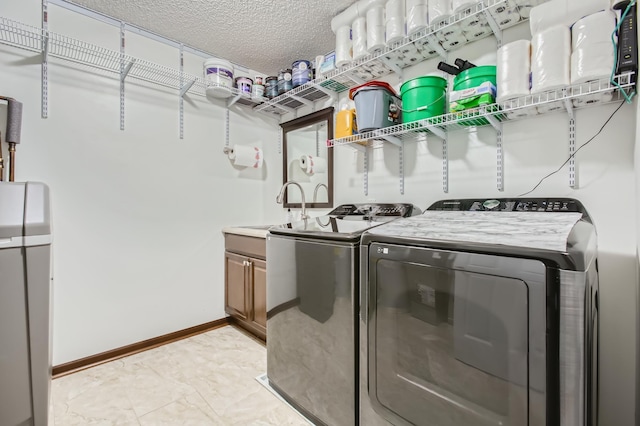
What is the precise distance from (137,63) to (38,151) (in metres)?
0.93

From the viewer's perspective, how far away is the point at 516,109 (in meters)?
1.39

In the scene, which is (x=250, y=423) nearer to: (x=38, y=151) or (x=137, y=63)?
(x=38, y=151)

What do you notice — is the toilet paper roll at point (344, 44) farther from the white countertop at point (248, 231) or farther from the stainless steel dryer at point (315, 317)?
the white countertop at point (248, 231)

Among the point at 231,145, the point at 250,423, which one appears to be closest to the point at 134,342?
the point at 250,423

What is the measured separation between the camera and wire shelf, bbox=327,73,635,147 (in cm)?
119

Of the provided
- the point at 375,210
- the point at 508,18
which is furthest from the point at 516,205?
the point at 508,18

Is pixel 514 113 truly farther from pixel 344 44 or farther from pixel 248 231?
pixel 248 231

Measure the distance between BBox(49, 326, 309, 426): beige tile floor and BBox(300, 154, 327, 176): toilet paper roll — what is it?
162cm

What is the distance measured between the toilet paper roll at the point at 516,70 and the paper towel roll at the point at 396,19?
23.6 inches

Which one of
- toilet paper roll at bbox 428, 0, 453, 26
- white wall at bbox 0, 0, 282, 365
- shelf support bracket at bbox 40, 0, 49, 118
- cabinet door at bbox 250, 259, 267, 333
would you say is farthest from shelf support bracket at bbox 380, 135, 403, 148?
shelf support bracket at bbox 40, 0, 49, 118

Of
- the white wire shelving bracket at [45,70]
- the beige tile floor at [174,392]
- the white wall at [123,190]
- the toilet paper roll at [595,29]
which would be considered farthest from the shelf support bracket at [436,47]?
the white wire shelving bracket at [45,70]

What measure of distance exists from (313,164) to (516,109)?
5.48 ft

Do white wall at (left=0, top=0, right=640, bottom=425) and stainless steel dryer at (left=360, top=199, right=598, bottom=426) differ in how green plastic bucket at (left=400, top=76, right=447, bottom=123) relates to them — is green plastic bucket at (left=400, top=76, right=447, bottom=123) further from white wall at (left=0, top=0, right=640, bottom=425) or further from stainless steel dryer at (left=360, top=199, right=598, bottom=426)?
stainless steel dryer at (left=360, top=199, right=598, bottom=426)

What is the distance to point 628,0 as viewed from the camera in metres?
1.13
